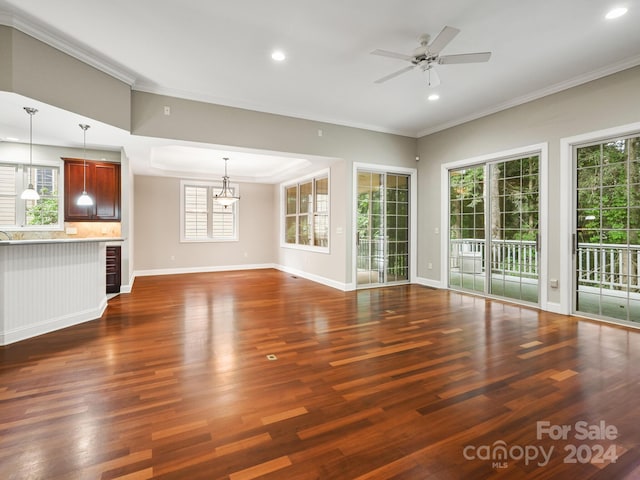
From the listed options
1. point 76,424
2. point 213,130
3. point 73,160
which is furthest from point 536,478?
point 73,160

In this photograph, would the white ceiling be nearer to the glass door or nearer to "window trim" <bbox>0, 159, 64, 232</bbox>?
the glass door

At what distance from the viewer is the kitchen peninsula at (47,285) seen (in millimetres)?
3430

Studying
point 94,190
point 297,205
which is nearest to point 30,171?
point 94,190

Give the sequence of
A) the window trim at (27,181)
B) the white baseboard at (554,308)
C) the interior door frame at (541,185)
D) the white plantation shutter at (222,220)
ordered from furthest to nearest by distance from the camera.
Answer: the white plantation shutter at (222,220) < the window trim at (27,181) < the interior door frame at (541,185) < the white baseboard at (554,308)

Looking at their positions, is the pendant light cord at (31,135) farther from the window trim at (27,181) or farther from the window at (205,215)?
the window at (205,215)

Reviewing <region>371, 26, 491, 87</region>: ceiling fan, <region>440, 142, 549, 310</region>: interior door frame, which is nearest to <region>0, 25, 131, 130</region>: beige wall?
<region>371, 26, 491, 87</region>: ceiling fan

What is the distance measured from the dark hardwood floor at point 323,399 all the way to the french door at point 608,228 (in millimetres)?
557

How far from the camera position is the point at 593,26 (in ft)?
10.7

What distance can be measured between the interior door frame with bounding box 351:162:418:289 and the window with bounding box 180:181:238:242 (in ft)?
15.4

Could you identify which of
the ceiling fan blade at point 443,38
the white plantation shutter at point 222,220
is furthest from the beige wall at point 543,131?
the white plantation shutter at point 222,220

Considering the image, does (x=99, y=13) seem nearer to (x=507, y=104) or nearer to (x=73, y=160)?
(x=73, y=160)

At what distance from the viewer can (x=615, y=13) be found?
10.1 ft

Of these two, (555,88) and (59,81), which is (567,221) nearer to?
(555,88)

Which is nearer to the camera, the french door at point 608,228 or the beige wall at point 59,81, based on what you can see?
the beige wall at point 59,81
